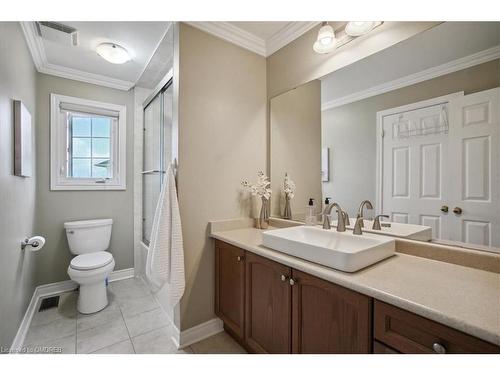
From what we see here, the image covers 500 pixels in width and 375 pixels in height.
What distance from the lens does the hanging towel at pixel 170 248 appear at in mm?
1508

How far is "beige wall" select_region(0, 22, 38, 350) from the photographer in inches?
49.7

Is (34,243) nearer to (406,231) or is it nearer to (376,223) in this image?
(376,223)

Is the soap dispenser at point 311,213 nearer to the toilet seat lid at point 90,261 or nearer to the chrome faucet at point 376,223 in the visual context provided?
the chrome faucet at point 376,223

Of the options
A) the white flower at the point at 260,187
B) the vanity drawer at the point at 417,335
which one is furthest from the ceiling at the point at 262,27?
the vanity drawer at the point at 417,335

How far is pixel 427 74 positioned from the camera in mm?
1140

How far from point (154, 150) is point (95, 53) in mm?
1001

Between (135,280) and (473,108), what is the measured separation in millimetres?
3233

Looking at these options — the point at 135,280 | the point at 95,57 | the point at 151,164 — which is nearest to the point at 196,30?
the point at 95,57

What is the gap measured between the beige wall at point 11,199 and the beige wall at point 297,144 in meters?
1.75

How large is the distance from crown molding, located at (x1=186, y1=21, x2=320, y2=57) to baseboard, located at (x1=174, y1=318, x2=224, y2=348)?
2200 mm

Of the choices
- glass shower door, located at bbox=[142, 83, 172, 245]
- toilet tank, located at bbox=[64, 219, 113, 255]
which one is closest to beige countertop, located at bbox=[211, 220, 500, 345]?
glass shower door, located at bbox=[142, 83, 172, 245]

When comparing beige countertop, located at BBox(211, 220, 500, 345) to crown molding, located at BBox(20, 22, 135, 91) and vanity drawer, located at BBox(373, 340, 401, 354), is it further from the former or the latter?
crown molding, located at BBox(20, 22, 135, 91)
